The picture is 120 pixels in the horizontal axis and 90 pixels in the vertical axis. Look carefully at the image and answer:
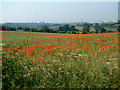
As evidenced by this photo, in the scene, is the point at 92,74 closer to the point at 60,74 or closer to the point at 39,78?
the point at 60,74

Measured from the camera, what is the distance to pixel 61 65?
14.1 feet

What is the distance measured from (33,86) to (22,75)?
1.49 feet

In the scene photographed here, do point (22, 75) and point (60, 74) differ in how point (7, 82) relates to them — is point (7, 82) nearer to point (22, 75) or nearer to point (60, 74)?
point (22, 75)

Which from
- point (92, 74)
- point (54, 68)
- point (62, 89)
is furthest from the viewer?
point (54, 68)

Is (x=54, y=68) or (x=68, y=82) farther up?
(x=54, y=68)

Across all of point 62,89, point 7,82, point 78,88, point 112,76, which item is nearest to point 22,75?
point 7,82

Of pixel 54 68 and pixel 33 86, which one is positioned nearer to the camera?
pixel 33 86

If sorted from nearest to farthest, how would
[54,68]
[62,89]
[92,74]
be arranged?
1. [62,89]
2. [92,74]
3. [54,68]

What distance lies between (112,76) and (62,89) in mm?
1310

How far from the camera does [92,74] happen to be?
12.8 ft

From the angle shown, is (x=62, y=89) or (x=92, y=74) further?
(x=92, y=74)

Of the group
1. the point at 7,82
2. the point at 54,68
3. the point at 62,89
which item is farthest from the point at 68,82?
the point at 7,82

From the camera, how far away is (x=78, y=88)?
358 cm

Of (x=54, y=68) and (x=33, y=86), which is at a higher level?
(x=54, y=68)
